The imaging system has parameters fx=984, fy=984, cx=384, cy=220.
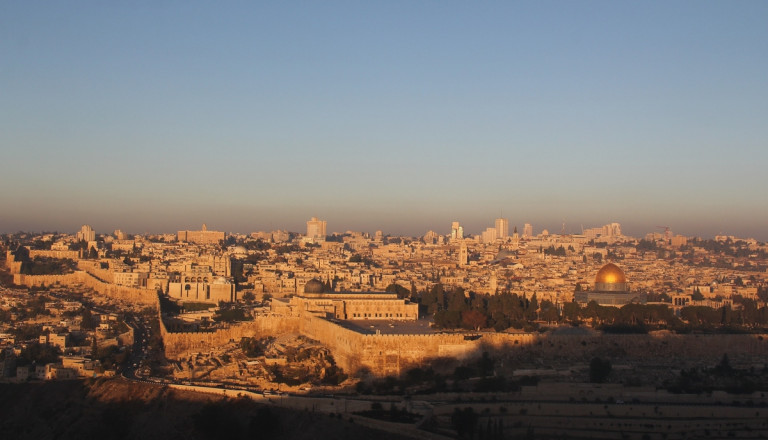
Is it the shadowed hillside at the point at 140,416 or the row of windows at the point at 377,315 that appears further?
the row of windows at the point at 377,315

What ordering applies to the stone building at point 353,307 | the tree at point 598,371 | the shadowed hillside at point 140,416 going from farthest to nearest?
the stone building at point 353,307 < the tree at point 598,371 < the shadowed hillside at point 140,416

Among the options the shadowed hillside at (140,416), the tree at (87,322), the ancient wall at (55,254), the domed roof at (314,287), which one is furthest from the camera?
the ancient wall at (55,254)

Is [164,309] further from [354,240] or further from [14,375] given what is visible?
[354,240]

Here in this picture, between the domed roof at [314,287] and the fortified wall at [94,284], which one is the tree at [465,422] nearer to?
the domed roof at [314,287]

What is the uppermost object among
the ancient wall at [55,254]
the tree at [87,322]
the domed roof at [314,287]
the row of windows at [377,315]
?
the ancient wall at [55,254]

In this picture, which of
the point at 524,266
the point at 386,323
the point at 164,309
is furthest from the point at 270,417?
the point at 524,266

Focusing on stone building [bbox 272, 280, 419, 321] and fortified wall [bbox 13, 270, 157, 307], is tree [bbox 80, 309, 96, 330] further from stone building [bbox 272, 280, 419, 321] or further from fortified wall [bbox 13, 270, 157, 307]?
stone building [bbox 272, 280, 419, 321]

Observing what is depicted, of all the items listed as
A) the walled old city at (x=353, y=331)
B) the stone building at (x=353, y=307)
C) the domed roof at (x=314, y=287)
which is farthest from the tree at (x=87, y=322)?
the domed roof at (x=314, y=287)

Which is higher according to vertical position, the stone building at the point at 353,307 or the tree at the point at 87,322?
the stone building at the point at 353,307

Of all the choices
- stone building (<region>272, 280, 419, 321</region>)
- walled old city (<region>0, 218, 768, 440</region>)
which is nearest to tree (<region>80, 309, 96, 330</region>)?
walled old city (<region>0, 218, 768, 440</region>)

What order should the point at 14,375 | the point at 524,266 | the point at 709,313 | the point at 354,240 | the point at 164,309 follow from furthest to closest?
the point at 354,240, the point at 524,266, the point at 164,309, the point at 709,313, the point at 14,375
